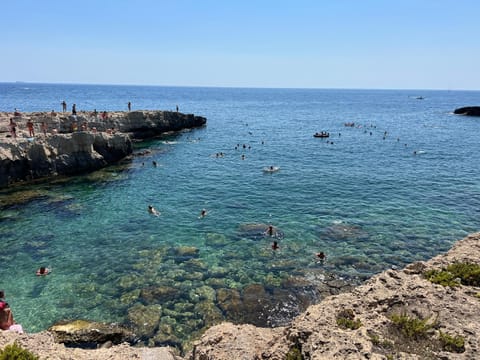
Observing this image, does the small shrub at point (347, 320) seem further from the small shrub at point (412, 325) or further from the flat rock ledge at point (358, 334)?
the small shrub at point (412, 325)

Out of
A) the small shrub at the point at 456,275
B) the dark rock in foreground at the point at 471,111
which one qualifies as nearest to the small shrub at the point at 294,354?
the small shrub at the point at 456,275

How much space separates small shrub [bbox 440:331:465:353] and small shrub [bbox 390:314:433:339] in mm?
473

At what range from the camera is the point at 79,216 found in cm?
2970

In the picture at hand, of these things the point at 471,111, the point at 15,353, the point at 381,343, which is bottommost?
the point at 15,353

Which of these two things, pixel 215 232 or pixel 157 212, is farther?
pixel 157 212

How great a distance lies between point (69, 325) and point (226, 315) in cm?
754

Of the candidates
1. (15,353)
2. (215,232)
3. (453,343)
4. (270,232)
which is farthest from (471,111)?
(15,353)

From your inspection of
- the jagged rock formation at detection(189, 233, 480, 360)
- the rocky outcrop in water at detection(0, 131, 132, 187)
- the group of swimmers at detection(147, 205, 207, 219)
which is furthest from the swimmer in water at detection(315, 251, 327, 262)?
the rocky outcrop in water at detection(0, 131, 132, 187)

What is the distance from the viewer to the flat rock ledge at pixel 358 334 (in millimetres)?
9016

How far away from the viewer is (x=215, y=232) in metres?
26.8

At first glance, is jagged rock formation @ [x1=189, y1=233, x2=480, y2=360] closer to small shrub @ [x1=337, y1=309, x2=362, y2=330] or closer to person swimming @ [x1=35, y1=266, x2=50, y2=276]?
small shrub @ [x1=337, y1=309, x2=362, y2=330]

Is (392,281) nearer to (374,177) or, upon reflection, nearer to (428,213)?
(428,213)

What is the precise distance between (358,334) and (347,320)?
2.13 ft

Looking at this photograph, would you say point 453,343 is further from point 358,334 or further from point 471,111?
point 471,111
